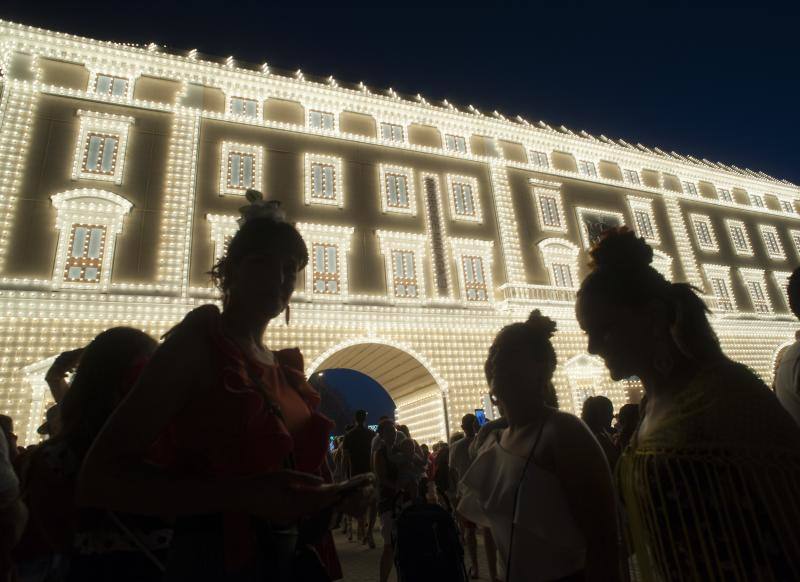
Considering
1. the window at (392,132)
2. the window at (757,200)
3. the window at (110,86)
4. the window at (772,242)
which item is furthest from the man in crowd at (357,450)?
the window at (757,200)

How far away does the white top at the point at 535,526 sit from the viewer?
201 cm

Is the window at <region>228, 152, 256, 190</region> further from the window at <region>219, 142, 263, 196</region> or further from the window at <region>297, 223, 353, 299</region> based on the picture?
the window at <region>297, 223, 353, 299</region>

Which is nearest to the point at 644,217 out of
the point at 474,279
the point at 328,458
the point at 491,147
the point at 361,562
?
the point at 491,147

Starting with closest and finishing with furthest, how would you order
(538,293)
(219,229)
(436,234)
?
(219,229) → (436,234) → (538,293)

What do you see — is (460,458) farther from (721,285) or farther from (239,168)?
(721,285)

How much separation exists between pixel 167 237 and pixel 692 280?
68.4ft

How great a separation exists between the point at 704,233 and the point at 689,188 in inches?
98.0

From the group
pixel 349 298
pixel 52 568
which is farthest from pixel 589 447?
pixel 349 298

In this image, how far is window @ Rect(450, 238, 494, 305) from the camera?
55.4ft

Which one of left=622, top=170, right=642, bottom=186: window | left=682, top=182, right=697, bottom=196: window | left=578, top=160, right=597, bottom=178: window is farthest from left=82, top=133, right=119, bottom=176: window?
left=682, top=182, right=697, bottom=196: window

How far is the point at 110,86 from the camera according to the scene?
1492 centimetres

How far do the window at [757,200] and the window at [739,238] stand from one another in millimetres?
2340

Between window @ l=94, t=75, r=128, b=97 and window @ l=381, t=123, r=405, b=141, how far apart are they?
860cm

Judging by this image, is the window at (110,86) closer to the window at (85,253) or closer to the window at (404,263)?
the window at (85,253)
